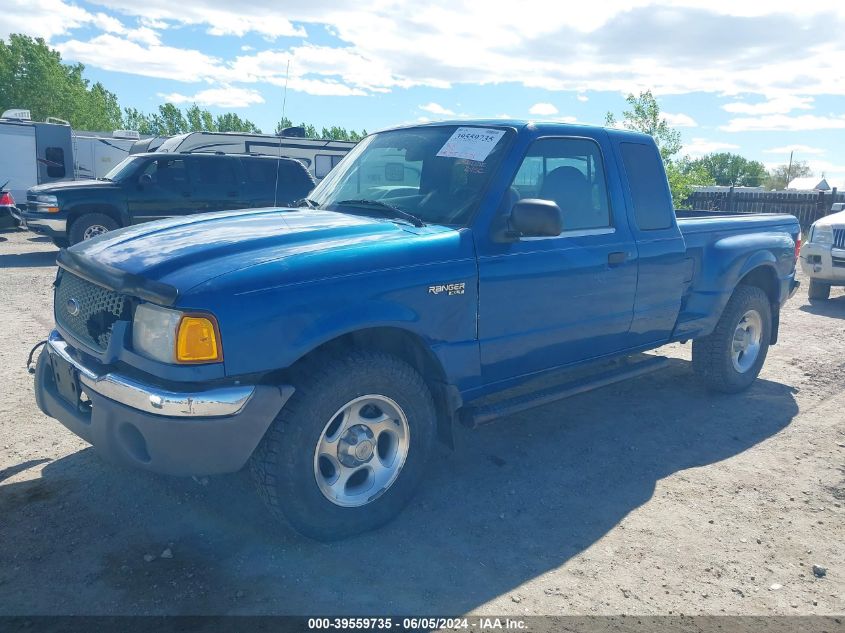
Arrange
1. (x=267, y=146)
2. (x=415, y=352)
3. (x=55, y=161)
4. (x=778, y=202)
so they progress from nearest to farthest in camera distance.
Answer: (x=415, y=352) < (x=267, y=146) < (x=55, y=161) < (x=778, y=202)

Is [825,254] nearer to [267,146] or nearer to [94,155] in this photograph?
[267,146]

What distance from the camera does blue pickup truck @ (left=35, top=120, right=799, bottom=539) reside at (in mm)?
2836

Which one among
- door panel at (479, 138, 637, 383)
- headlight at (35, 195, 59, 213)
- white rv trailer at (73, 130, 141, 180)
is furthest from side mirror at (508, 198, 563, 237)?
white rv trailer at (73, 130, 141, 180)

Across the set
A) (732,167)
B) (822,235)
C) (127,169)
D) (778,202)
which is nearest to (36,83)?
(127,169)

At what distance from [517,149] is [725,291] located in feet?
7.75

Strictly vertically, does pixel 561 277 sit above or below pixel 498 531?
above

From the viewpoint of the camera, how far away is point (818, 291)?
10.5 m

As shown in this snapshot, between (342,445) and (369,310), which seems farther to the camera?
(342,445)

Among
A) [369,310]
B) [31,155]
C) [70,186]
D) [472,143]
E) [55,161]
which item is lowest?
[369,310]

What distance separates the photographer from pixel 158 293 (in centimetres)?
281

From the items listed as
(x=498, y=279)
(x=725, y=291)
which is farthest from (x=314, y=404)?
(x=725, y=291)

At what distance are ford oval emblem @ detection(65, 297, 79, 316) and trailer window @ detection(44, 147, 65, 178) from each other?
1895cm

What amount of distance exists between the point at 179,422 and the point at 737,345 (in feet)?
15.3

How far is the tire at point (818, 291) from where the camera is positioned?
10.4 meters
